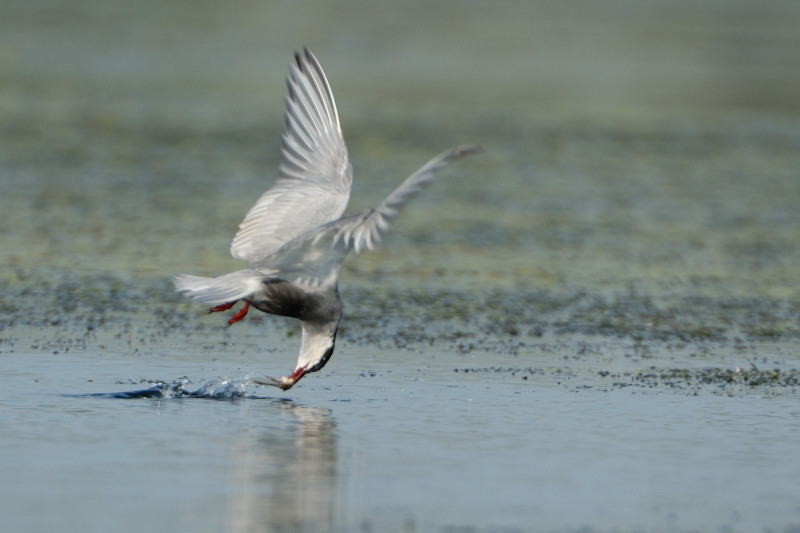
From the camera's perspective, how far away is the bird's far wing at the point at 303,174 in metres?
9.29

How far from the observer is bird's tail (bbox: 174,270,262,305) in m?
8.05

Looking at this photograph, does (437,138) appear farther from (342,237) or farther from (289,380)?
(342,237)

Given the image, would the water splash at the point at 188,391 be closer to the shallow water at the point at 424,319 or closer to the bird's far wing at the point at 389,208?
the shallow water at the point at 424,319

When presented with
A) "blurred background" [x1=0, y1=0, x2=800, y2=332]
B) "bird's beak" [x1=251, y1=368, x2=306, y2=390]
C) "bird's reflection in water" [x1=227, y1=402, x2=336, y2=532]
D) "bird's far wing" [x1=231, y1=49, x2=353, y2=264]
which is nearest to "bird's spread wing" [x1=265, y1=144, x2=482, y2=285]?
"bird's beak" [x1=251, y1=368, x2=306, y2=390]

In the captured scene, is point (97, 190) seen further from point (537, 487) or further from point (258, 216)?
point (537, 487)

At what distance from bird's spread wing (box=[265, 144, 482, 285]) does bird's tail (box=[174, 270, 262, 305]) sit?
175mm

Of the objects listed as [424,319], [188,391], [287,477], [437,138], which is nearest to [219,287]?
Answer: [188,391]

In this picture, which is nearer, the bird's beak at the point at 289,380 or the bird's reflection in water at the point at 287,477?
the bird's reflection in water at the point at 287,477

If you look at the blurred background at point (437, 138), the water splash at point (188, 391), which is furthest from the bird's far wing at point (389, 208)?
the blurred background at point (437, 138)

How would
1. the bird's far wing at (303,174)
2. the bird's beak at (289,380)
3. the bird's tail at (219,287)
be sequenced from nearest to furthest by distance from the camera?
the bird's tail at (219,287) < the bird's beak at (289,380) < the bird's far wing at (303,174)

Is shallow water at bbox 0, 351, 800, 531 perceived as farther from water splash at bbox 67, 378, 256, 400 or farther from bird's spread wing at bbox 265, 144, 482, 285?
bird's spread wing at bbox 265, 144, 482, 285

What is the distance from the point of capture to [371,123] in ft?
69.6

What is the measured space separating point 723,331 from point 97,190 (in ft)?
24.4

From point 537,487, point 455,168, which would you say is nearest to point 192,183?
point 455,168
